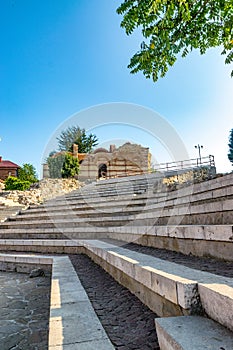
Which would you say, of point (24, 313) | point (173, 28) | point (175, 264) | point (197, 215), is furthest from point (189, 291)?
point (173, 28)

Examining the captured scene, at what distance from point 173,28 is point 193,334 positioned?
3.65 metres

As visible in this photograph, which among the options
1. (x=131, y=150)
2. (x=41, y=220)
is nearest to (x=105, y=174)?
(x=131, y=150)

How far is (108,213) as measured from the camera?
593 centimetres

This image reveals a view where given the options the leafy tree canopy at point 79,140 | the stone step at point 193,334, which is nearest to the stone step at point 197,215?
the stone step at point 193,334

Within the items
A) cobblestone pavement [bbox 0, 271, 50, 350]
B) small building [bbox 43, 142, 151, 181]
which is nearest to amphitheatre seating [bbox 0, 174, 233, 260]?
cobblestone pavement [bbox 0, 271, 50, 350]

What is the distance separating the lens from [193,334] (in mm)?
944

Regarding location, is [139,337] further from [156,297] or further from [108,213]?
[108,213]

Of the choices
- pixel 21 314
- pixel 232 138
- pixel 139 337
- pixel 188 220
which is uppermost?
pixel 232 138

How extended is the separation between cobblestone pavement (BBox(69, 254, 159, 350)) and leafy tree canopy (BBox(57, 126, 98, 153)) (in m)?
30.3

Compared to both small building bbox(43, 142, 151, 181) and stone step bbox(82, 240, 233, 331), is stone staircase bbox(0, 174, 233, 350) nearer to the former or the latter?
stone step bbox(82, 240, 233, 331)

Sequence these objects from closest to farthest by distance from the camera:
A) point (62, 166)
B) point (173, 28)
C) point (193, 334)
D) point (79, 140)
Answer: point (193, 334) < point (173, 28) < point (62, 166) < point (79, 140)

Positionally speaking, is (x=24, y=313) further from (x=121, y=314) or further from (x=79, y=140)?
(x=79, y=140)

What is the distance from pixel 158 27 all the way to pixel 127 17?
0.47 m

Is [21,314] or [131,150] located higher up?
[131,150]
